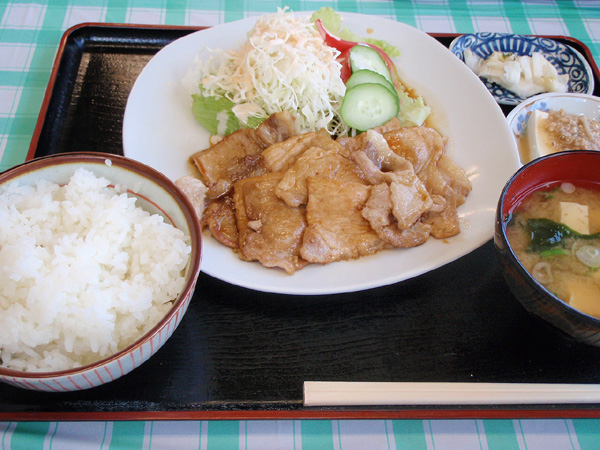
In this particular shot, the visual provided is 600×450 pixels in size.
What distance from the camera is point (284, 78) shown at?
3.15m

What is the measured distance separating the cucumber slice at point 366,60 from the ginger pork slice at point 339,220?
1.13m

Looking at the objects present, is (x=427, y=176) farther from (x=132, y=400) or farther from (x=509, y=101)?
(x=132, y=400)

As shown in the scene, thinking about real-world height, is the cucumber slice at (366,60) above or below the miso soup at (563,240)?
above

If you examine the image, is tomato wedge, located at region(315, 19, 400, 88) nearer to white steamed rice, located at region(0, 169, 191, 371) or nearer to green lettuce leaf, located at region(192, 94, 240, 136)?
green lettuce leaf, located at region(192, 94, 240, 136)

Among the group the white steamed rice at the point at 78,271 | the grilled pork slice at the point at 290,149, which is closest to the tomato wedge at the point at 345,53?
the grilled pork slice at the point at 290,149

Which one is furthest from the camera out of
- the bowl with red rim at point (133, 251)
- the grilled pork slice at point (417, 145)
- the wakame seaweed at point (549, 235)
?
the grilled pork slice at point (417, 145)

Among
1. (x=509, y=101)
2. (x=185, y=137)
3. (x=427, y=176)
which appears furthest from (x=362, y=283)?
(x=509, y=101)

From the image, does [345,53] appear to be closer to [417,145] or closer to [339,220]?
[417,145]

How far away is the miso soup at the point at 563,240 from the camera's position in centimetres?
227

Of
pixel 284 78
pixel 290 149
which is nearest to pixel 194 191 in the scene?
pixel 290 149

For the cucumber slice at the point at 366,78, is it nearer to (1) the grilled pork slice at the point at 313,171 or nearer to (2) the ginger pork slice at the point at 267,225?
(1) the grilled pork slice at the point at 313,171

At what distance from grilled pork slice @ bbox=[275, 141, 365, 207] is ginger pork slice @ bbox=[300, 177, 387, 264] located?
6 cm

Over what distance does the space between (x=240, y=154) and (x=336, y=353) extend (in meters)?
1.38

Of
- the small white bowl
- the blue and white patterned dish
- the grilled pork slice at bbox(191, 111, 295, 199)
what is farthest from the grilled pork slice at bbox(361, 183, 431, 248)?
the blue and white patterned dish
